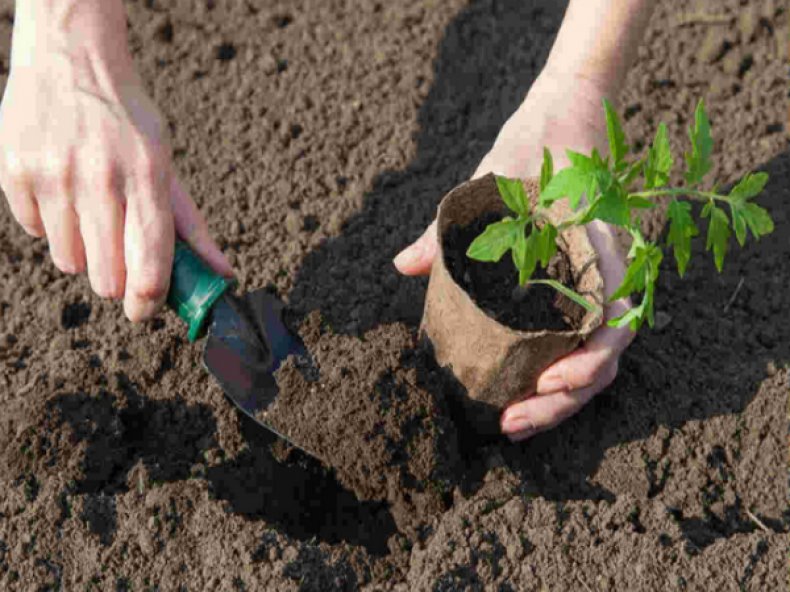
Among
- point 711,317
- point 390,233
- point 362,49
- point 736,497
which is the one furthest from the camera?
point 362,49

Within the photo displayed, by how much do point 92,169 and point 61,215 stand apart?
5.6 inches

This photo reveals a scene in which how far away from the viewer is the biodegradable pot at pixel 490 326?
1957 millimetres

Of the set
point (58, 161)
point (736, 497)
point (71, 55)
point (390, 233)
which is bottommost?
point (736, 497)

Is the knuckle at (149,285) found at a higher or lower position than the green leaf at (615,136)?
lower

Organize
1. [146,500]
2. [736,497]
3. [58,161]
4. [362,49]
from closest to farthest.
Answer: [58,161]
[146,500]
[736,497]
[362,49]

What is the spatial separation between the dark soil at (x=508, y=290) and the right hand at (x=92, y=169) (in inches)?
24.3

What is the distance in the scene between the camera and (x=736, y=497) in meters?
2.30

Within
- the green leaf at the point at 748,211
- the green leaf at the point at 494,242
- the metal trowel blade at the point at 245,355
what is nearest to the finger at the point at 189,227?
the metal trowel blade at the point at 245,355

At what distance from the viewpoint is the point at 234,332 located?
7.18 ft

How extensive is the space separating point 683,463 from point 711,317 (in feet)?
1.65

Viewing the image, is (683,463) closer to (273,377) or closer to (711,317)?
(711,317)

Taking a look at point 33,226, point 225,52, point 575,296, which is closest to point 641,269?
point 575,296

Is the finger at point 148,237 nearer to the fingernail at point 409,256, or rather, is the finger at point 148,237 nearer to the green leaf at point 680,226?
the fingernail at point 409,256

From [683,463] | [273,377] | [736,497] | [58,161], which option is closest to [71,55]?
[58,161]
